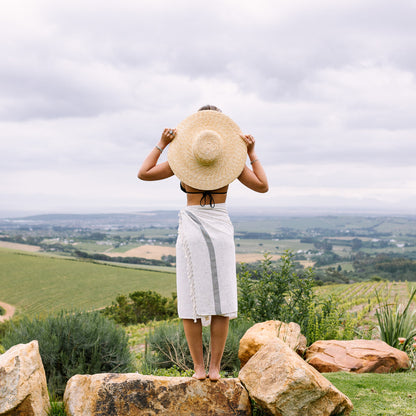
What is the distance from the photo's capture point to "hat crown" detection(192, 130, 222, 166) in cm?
388

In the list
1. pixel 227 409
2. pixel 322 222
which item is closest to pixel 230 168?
pixel 227 409

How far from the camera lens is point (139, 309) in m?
24.9

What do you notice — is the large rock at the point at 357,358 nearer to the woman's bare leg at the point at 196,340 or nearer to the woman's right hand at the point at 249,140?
the woman's bare leg at the point at 196,340

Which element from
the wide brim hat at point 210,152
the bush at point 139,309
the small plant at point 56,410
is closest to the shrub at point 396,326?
the wide brim hat at point 210,152

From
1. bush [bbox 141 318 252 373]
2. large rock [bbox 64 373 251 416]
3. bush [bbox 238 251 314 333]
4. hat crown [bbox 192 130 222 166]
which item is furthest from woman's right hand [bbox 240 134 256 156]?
bush [bbox 238 251 314 333]

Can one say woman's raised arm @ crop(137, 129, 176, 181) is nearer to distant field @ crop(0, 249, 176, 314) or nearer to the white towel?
the white towel

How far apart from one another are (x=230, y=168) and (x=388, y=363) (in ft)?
14.0

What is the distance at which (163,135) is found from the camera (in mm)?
4125

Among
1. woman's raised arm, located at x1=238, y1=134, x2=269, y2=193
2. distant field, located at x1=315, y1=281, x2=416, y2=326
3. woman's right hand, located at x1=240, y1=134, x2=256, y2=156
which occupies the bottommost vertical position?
distant field, located at x1=315, y1=281, x2=416, y2=326

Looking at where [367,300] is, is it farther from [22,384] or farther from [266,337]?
[22,384]

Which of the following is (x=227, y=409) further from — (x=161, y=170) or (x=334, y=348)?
(x=334, y=348)

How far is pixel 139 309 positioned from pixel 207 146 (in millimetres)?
22682

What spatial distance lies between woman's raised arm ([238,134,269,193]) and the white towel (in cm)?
47

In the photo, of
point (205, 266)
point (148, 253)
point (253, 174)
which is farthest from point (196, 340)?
point (148, 253)
